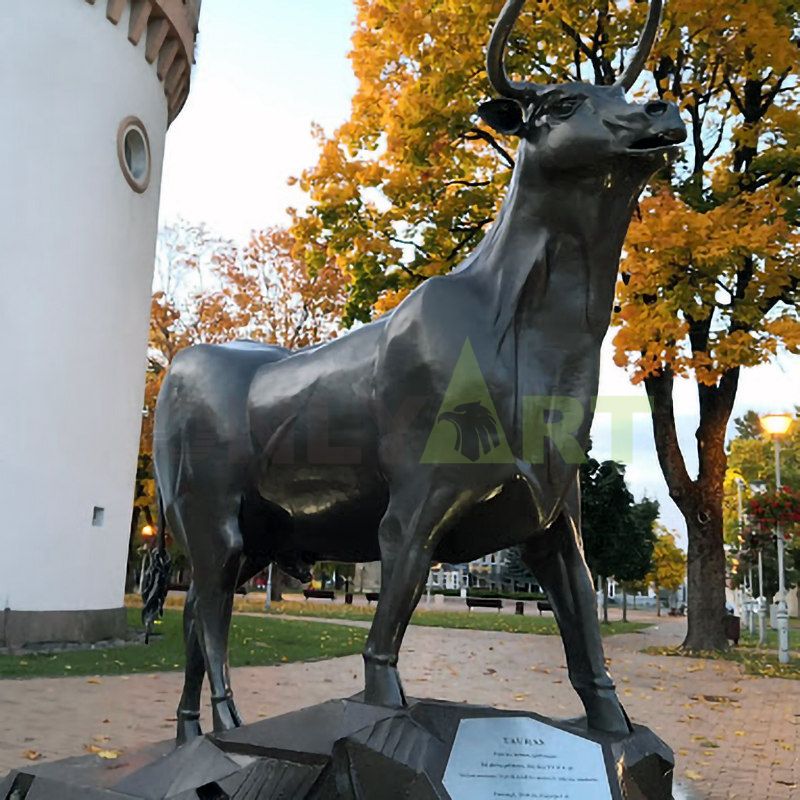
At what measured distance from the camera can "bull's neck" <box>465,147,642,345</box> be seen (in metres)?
2.95

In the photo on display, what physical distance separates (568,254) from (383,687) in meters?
1.61

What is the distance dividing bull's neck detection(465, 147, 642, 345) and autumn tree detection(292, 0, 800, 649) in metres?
9.52

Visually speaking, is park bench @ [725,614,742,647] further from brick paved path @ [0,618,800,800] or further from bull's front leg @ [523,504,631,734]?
bull's front leg @ [523,504,631,734]

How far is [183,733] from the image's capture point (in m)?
3.70

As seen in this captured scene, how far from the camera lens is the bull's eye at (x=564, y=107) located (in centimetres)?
297

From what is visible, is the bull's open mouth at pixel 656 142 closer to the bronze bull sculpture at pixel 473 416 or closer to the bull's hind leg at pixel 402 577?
the bronze bull sculpture at pixel 473 416

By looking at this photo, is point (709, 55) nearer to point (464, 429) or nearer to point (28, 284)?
point (28, 284)

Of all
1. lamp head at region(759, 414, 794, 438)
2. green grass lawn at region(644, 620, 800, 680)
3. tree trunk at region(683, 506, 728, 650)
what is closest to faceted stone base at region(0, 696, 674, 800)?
green grass lawn at region(644, 620, 800, 680)

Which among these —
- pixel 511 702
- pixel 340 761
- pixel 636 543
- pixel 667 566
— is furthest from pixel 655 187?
pixel 667 566

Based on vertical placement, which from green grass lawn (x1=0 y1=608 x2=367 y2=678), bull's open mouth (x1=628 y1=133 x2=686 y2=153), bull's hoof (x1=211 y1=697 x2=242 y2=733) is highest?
bull's open mouth (x1=628 y1=133 x2=686 y2=153)

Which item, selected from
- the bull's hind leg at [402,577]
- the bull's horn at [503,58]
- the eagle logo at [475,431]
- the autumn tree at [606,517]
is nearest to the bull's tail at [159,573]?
the bull's hind leg at [402,577]

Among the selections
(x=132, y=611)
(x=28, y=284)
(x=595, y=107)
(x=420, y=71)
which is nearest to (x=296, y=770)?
(x=595, y=107)

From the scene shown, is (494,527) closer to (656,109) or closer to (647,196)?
(656,109)

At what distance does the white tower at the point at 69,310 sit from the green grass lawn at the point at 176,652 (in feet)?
4.10
